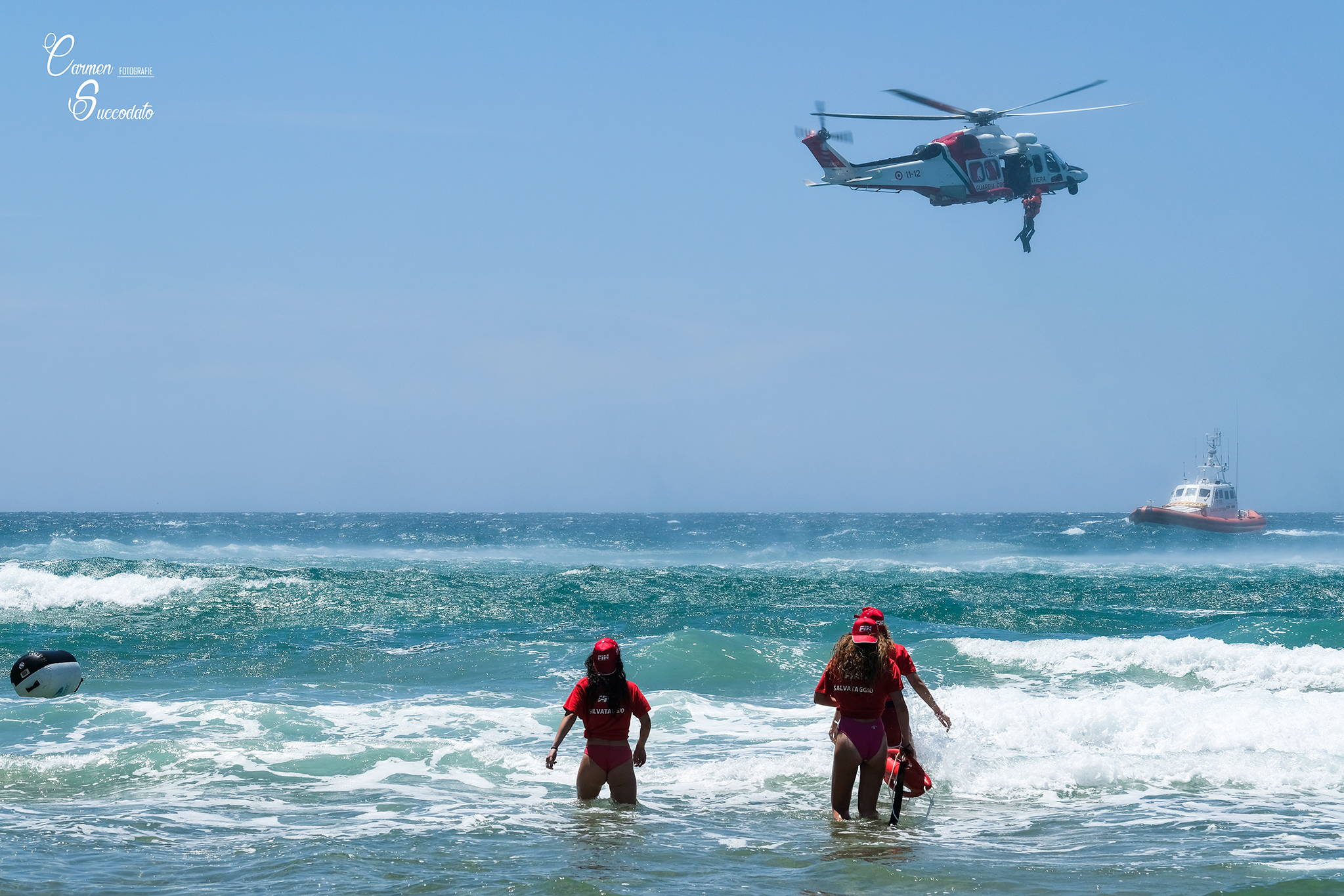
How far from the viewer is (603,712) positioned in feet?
25.9

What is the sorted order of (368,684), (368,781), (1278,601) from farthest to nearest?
1. (1278,601)
2. (368,684)
3. (368,781)

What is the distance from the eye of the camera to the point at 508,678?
15586 mm

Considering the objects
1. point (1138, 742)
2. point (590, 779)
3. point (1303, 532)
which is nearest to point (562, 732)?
point (590, 779)

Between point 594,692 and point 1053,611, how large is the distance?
19668mm

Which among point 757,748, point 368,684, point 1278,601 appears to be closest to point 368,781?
point 757,748

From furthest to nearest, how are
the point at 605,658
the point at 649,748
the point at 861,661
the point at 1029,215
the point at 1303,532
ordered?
the point at 1303,532, the point at 1029,215, the point at 649,748, the point at 605,658, the point at 861,661

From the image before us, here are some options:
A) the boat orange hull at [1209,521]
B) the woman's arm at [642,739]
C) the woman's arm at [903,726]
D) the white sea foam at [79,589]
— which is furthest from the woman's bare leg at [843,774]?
the boat orange hull at [1209,521]

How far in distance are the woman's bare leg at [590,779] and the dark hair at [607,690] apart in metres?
0.56

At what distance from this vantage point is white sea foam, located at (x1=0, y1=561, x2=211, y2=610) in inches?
999

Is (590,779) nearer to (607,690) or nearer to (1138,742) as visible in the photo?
(607,690)

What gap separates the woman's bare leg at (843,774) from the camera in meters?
7.61

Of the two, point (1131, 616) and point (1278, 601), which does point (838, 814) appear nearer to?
point (1131, 616)

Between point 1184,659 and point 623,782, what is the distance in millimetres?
11947

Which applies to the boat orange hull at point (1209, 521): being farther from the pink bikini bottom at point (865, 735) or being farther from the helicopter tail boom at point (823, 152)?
the pink bikini bottom at point (865, 735)
